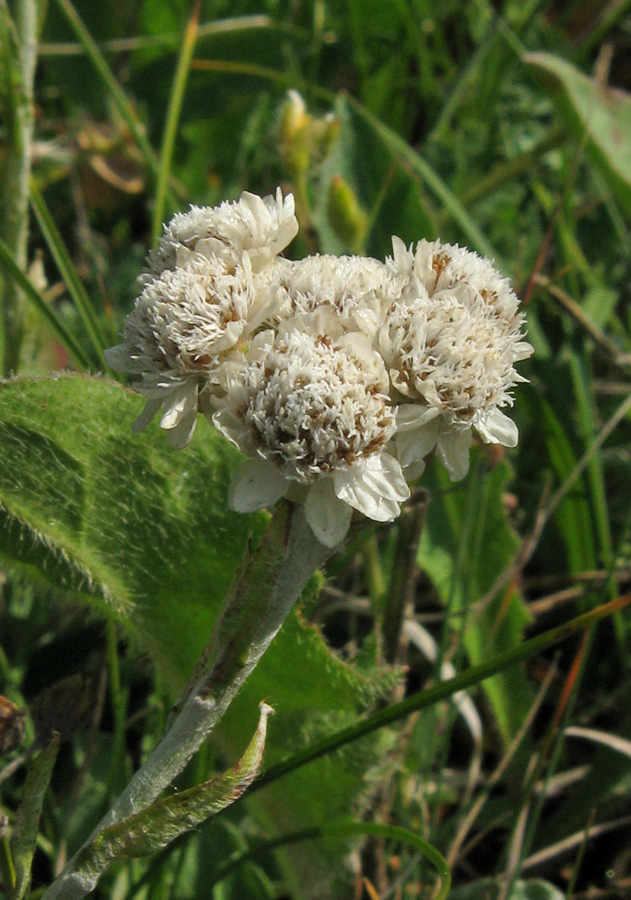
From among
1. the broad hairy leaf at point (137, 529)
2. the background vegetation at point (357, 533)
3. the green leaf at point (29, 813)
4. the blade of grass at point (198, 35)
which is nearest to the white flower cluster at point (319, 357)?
the broad hairy leaf at point (137, 529)

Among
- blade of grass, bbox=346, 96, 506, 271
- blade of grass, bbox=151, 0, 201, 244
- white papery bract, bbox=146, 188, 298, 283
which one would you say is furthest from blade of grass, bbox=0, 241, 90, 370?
blade of grass, bbox=346, 96, 506, 271

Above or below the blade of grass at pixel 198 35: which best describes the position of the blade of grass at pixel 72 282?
below

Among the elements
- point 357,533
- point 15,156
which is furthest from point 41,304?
point 357,533

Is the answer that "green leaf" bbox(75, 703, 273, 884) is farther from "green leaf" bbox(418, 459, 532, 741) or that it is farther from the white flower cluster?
"green leaf" bbox(418, 459, 532, 741)

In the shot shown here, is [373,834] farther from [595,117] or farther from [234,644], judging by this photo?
[595,117]

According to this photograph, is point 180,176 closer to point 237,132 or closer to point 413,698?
point 237,132

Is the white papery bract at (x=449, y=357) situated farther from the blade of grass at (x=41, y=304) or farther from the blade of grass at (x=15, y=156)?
the blade of grass at (x=15, y=156)

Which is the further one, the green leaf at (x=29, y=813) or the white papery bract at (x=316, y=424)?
the green leaf at (x=29, y=813)
